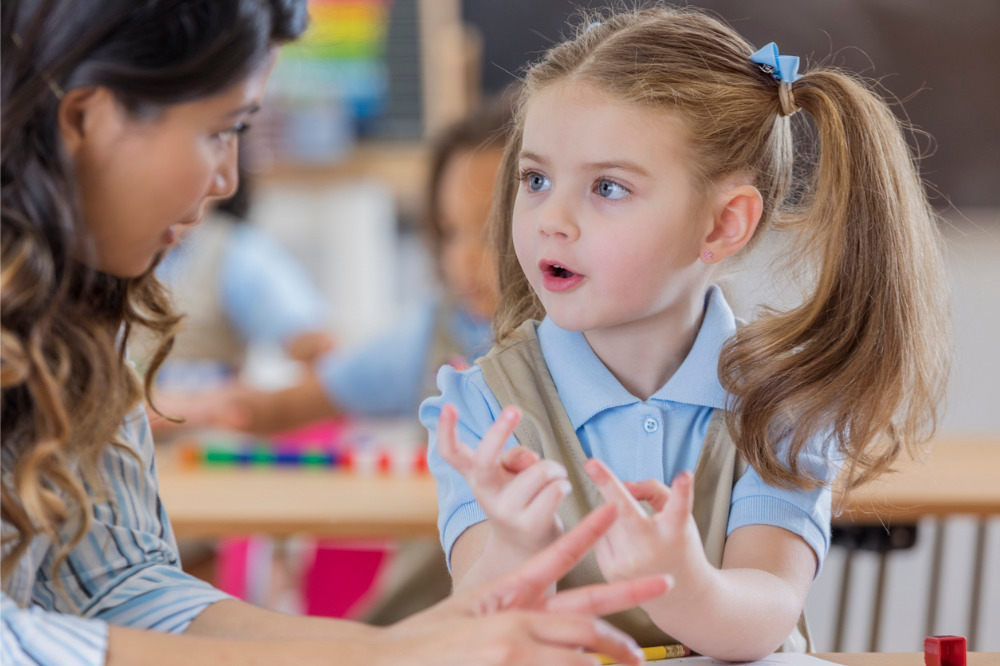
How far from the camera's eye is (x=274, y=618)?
2.34 feet

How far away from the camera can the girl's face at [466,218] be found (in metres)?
1.78

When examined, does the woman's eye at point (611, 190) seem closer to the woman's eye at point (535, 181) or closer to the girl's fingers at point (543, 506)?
the woman's eye at point (535, 181)

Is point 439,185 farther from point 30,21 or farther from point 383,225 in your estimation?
point 383,225

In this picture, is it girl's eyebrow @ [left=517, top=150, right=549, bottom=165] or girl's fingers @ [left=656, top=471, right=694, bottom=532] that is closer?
girl's fingers @ [left=656, top=471, right=694, bottom=532]

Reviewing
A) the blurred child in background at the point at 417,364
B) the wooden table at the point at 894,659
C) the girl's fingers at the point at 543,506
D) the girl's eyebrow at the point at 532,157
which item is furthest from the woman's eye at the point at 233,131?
the blurred child in background at the point at 417,364

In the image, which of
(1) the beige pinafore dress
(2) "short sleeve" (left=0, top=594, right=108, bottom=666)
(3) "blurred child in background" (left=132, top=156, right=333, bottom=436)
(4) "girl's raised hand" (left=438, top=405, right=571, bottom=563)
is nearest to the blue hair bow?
(1) the beige pinafore dress

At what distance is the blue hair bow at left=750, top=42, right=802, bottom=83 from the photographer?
81cm

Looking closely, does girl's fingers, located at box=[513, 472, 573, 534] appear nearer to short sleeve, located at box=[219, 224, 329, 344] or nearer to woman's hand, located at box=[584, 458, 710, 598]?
woman's hand, located at box=[584, 458, 710, 598]

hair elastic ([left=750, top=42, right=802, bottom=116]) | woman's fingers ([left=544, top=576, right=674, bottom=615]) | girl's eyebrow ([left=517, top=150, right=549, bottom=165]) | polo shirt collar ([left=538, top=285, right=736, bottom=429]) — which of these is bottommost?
woman's fingers ([left=544, top=576, right=674, bottom=615])

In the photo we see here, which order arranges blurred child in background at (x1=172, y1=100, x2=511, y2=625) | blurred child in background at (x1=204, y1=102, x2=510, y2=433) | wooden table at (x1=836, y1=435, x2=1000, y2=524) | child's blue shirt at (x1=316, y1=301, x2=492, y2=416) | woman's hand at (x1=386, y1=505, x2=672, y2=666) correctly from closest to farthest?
woman's hand at (x1=386, y1=505, x2=672, y2=666) < wooden table at (x1=836, y1=435, x2=1000, y2=524) < blurred child in background at (x1=172, y1=100, x2=511, y2=625) < blurred child in background at (x1=204, y1=102, x2=510, y2=433) < child's blue shirt at (x1=316, y1=301, x2=492, y2=416)

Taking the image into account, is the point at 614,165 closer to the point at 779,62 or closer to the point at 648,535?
the point at 779,62

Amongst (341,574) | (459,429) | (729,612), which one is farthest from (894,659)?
(341,574)

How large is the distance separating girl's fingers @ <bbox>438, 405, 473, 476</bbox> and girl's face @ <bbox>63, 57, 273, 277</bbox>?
8.9 inches

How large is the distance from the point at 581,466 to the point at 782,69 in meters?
0.34
